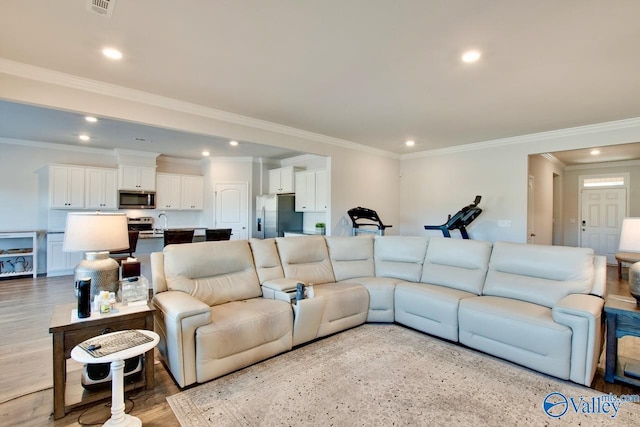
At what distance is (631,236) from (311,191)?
4.68 meters

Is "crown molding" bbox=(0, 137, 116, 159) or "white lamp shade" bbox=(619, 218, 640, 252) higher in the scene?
"crown molding" bbox=(0, 137, 116, 159)

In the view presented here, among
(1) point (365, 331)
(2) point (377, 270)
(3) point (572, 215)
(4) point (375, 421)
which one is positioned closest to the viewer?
(4) point (375, 421)

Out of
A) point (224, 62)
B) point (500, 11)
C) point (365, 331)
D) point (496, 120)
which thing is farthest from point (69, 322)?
point (496, 120)

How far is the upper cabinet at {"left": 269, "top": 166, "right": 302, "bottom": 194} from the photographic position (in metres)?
6.78

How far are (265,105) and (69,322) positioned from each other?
2926mm

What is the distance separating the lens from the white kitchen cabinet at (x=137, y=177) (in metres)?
6.67

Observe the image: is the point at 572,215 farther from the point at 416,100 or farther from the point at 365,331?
the point at 365,331

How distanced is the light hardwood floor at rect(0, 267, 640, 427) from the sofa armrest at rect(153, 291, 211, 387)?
152 mm

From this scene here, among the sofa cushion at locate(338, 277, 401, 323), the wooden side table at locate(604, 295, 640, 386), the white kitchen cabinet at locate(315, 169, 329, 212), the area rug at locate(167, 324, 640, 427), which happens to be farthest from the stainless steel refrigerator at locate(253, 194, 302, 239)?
the wooden side table at locate(604, 295, 640, 386)

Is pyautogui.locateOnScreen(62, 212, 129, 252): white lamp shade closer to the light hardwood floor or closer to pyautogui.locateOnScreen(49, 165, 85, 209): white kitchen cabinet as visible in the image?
the light hardwood floor

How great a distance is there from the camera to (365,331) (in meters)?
3.42

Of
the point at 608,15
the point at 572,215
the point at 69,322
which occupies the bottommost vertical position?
the point at 69,322

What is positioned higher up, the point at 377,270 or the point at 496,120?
the point at 496,120

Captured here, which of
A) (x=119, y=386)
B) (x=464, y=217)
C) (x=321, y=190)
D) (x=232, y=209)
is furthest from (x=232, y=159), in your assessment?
(x=119, y=386)
